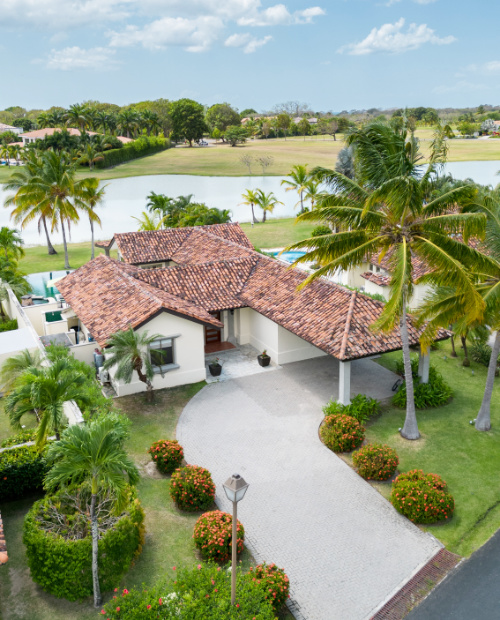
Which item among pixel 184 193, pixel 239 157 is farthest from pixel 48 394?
pixel 239 157

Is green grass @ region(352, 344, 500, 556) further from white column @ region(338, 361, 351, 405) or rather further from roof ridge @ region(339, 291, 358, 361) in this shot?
roof ridge @ region(339, 291, 358, 361)

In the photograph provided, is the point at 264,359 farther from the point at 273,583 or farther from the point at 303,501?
Result: the point at 273,583

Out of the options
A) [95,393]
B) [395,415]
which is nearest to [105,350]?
[95,393]

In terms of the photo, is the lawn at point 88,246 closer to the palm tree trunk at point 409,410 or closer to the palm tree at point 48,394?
the palm tree at point 48,394

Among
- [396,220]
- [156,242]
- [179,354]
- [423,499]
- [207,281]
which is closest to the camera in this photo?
[423,499]

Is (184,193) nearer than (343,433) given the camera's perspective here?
No

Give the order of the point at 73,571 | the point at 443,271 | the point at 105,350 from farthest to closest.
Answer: the point at 105,350
the point at 443,271
the point at 73,571

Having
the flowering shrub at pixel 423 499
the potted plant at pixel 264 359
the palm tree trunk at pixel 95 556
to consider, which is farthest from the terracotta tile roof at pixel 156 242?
the palm tree trunk at pixel 95 556

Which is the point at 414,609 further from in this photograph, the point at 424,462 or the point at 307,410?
the point at 307,410
